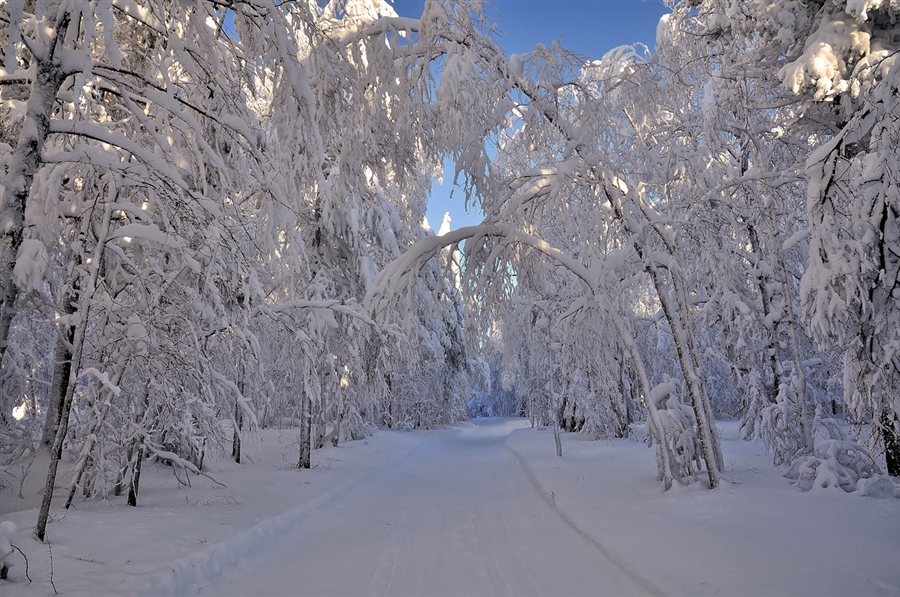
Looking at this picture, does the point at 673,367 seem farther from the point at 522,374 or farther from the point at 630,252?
the point at 630,252

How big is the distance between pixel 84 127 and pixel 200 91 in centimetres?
189

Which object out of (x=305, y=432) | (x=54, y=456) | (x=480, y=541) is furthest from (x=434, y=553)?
(x=305, y=432)

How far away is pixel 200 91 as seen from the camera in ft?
18.5

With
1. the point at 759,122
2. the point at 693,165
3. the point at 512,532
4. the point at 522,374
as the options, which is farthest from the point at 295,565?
the point at 522,374

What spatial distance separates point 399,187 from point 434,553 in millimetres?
4905

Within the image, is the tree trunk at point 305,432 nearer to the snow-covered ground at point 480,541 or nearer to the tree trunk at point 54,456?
the snow-covered ground at point 480,541

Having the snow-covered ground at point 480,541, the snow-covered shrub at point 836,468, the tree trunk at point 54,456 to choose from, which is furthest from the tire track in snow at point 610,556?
the tree trunk at point 54,456

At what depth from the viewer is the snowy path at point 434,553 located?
16.3ft

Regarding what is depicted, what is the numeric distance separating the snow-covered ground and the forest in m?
0.78

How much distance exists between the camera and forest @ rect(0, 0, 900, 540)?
452cm

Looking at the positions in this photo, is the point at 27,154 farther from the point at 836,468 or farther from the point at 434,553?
the point at 836,468

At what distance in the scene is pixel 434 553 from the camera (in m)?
6.16

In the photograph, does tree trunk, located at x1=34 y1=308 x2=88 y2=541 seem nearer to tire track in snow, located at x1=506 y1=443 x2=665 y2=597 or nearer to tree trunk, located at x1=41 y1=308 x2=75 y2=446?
tree trunk, located at x1=41 y1=308 x2=75 y2=446

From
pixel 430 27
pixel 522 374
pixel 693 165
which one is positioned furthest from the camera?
pixel 522 374
